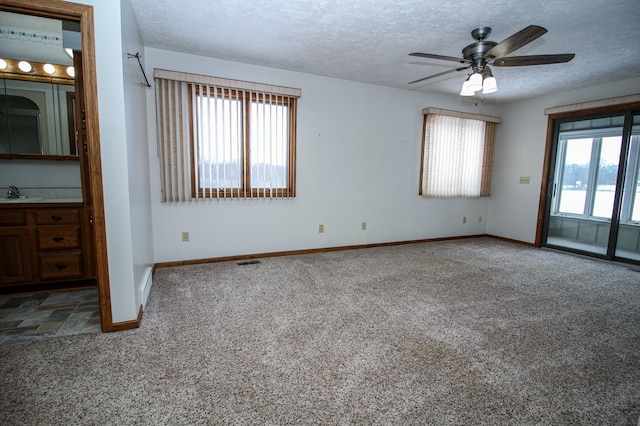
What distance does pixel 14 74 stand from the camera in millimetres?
2998

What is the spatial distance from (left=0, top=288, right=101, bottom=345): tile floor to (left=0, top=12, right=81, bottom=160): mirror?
1.47 m

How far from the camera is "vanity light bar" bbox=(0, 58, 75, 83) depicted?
2969mm

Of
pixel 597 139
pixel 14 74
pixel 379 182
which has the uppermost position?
pixel 14 74

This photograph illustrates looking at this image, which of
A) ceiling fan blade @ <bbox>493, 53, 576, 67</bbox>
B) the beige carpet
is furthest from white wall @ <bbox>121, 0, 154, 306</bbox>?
ceiling fan blade @ <bbox>493, 53, 576, 67</bbox>

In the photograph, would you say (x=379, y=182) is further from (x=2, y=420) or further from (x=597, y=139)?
(x=2, y=420)

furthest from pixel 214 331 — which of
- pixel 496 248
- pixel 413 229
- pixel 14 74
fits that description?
pixel 496 248

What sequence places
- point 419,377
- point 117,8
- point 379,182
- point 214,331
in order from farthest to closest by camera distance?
point 379,182
point 214,331
point 117,8
point 419,377

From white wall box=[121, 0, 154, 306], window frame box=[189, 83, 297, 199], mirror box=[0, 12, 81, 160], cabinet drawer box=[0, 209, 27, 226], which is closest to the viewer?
white wall box=[121, 0, 154, 306]

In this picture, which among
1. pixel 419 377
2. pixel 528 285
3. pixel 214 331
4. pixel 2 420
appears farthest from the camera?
pixel 528 285

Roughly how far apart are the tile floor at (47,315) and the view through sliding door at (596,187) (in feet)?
20.7

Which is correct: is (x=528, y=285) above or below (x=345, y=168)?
below

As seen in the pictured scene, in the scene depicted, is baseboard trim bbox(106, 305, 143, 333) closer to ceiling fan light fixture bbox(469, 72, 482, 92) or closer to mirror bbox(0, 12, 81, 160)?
mirror bbox(0, 12, 81, 160)

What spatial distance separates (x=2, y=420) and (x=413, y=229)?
16.5ft

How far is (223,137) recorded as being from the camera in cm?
367
